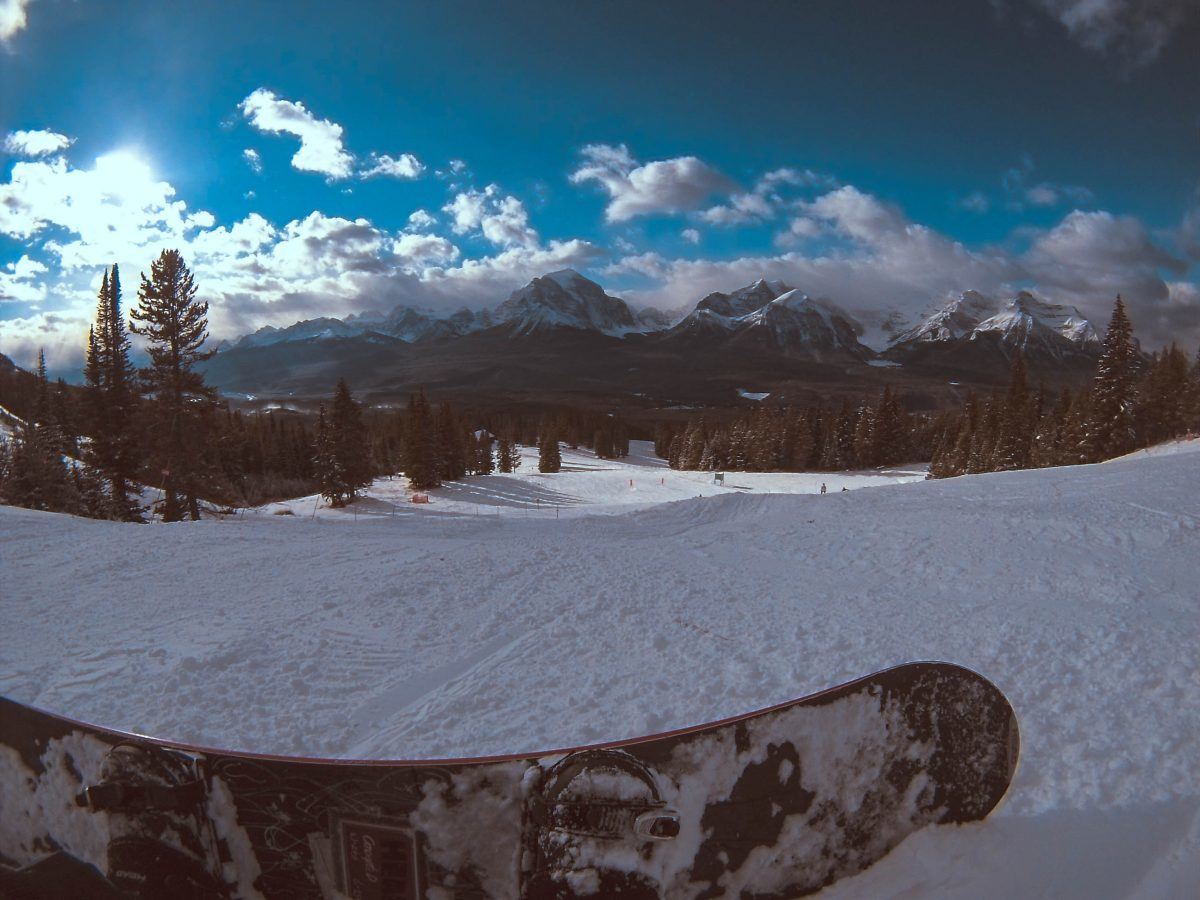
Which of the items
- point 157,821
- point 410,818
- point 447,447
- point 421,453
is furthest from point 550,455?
point 410,818

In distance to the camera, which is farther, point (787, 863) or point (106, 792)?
point (787, 863)

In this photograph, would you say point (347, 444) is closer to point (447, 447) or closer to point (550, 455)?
point (447, 447)

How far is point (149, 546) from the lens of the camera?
1014 centimetres

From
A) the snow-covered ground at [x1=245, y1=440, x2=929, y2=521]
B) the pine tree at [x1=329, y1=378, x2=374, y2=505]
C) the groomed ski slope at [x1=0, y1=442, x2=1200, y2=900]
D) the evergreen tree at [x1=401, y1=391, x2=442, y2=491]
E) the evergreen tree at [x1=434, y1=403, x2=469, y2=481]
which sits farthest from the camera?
the evergreen tree at [x1=434, y1=403, x2=469, y2=481]

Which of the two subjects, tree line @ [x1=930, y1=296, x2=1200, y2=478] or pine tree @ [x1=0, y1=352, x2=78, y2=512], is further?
tree line @ [x1=930, y1=296, x2=1200, y2=478]

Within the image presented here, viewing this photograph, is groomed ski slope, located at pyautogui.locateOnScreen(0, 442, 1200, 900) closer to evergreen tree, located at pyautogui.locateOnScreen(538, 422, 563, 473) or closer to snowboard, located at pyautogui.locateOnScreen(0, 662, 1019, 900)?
snowboard, located at pyautogui.locateOnScreen(0, 662, 1019, 900)

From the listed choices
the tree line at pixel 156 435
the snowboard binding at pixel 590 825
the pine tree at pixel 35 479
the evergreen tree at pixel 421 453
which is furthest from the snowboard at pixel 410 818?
the evergreen tree at pixel 421 453

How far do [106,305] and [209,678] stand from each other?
107 ft

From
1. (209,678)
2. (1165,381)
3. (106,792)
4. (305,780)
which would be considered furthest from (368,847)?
(1165,381)

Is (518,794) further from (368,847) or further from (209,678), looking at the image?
(209,678)

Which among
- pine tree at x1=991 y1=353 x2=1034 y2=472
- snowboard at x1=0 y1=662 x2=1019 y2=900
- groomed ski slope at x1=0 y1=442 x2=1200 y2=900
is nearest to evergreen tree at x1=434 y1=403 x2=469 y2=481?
groomed ski slope at x1=0 y1=442 x2=1200 y2=900

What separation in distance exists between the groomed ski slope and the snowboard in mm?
808

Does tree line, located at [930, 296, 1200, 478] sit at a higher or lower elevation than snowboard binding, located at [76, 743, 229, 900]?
higher

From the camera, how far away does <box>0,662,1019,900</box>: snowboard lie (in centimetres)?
212
